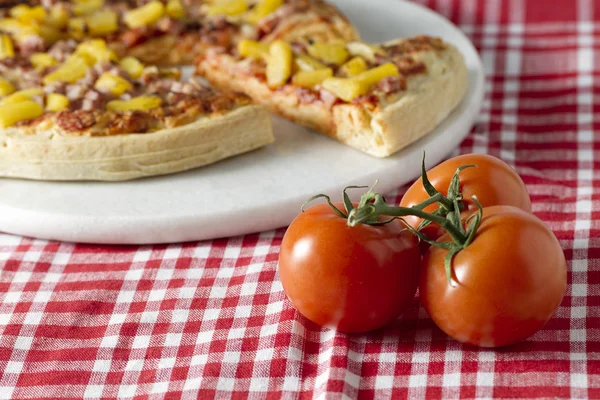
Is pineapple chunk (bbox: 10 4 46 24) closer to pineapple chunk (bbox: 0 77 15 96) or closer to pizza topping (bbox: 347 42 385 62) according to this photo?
pineapple chunk (bbox: 0 77 15 96)

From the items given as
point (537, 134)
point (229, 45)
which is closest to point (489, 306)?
point (537, 134)

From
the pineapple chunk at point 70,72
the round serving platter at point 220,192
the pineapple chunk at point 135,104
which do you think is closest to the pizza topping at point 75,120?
the pineapple chunk at point 135,104

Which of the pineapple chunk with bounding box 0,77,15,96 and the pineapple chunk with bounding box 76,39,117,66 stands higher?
the pineapple chunk with bounding box 0,77,15,96

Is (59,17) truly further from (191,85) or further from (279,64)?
(279,64)

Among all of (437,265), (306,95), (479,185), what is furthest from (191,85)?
(437,265)

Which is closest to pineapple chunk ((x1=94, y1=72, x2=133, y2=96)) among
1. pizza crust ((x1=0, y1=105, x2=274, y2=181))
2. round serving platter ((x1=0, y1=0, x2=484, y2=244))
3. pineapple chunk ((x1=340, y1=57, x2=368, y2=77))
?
pizza crust ((x1=0, y1=105, x2=274, y2=181))

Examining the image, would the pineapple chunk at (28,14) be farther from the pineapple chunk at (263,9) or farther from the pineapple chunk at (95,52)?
the pineapple chunk at (263,9)
